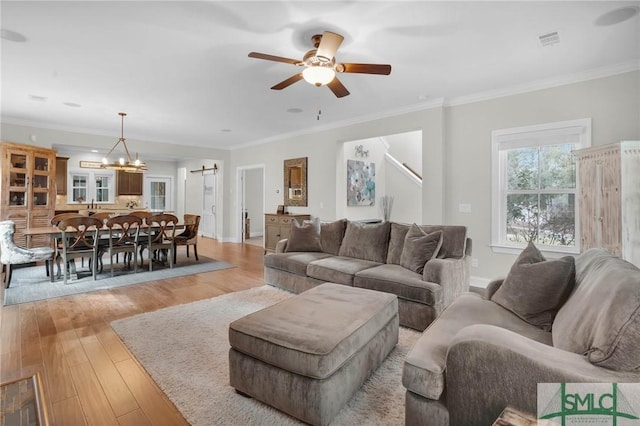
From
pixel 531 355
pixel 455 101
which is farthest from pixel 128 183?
pixel 531 355

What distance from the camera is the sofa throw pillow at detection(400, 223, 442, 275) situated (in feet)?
10.6

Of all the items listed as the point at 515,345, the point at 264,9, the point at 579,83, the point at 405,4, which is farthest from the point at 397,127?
the point at 515,345

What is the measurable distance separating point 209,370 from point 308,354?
40.7 inches

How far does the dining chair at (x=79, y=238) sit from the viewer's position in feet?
14.3

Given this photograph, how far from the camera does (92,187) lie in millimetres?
9281

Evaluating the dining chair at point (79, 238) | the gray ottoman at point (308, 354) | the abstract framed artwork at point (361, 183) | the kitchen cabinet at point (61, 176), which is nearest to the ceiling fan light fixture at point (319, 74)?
the gray ottoman at point (308, 354)

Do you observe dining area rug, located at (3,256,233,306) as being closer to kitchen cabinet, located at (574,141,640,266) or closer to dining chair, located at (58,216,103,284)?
dining chair, located at (58,216,103,284)

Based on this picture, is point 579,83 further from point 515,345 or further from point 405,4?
point 515,345

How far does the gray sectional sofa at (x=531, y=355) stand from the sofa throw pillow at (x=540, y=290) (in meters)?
0.01

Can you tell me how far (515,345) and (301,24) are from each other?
2733 mm

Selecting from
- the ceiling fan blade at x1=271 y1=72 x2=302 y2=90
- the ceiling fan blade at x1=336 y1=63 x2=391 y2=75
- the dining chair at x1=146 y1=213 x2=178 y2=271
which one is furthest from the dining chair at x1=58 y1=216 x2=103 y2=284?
the ceiling fan blade at x1=336 y1=63 x2=391 y2=75

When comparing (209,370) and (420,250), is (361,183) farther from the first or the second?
(209,370)

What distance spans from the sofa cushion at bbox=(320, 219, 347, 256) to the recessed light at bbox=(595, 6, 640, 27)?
127 inches

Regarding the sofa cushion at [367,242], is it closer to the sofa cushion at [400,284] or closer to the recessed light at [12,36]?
the sofa cushion at [400,284]
